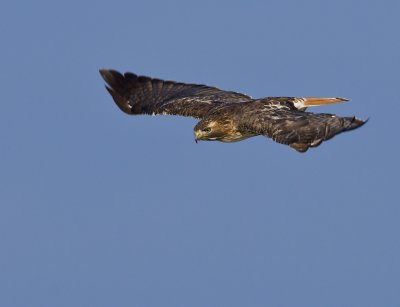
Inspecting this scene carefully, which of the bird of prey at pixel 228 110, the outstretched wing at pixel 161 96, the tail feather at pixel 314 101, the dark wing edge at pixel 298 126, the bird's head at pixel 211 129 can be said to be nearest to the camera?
the dark wing edge at pixel 298 126

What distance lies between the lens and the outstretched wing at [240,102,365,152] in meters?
22.6

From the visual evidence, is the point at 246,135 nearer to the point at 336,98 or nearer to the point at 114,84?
the point at 336,98

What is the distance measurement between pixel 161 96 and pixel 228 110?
3.95 m

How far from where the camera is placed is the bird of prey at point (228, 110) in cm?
2302

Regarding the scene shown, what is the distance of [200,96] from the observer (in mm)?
29750

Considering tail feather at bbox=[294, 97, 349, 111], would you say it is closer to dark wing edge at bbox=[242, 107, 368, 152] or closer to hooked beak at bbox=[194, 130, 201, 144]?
dark wing edge at bbox=[242, 107, 368, 152]

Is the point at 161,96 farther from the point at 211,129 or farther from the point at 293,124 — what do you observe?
the point at 293,124

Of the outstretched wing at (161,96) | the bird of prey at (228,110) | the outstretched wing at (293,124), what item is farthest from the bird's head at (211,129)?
the outstretched wing at (161,96)

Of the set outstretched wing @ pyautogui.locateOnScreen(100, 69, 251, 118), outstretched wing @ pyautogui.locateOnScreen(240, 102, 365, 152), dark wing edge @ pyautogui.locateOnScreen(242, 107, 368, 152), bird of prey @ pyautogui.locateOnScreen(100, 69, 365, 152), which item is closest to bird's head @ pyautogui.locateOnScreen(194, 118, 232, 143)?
bird of prey @ pyautogui.locateOnScreen(100, 69, 365, 152)

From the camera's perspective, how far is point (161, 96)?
99.8ft

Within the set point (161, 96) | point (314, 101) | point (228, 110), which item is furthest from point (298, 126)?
point (161, 96)

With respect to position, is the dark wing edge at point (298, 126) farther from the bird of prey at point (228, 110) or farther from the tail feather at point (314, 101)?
the tail feather at point (314, 101)

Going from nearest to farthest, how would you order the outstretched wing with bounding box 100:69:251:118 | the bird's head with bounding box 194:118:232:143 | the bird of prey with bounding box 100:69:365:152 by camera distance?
the bird of prey with bounding box 100:69:365:152 → the bird's head with bounding box 194:118:232:143 → the outstretched wing with bounding box 100:69:251:118

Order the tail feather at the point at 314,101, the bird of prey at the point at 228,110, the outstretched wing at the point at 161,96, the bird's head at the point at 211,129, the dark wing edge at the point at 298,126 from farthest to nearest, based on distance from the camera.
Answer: the outstretched wing at the point at 161,96 → the tail feather at the point at 314,101 → the bird's head at the point at 211,129 → the bird of prey at the point at 228,110 → the dark wing edge at the point at 298,126
